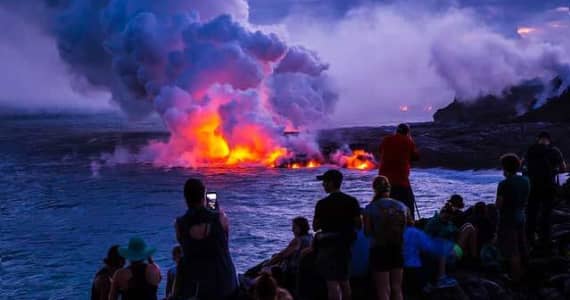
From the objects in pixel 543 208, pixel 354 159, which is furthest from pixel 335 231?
pixel 354 159

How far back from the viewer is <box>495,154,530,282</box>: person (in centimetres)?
923

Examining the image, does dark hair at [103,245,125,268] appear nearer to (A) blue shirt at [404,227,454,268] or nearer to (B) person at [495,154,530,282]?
(A) blue shirt at [404,227,454,268]

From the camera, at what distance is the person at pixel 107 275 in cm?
828

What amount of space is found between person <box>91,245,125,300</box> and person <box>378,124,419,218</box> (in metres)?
4.70

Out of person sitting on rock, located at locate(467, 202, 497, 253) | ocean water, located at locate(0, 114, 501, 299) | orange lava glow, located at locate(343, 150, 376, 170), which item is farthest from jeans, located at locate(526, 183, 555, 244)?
orange lava glow, located at locate(343, 150, 376, 170)

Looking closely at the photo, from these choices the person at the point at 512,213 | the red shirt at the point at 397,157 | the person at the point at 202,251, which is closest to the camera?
the person at the point at 202,251

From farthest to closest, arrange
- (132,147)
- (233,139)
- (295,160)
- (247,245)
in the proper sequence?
(132,147), (233,139), (295,160), (247,245)

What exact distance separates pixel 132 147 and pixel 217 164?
2882 centimetres

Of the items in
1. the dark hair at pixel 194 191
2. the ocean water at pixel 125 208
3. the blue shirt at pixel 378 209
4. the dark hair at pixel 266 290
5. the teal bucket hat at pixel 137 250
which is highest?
the dark hair at pixel 194 191

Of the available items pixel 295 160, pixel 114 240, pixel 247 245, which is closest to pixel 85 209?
pixel 114 240

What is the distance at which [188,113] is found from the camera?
53.7 metres

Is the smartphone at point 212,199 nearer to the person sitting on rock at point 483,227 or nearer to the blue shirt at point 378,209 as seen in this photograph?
the blue shirt at point 378,209

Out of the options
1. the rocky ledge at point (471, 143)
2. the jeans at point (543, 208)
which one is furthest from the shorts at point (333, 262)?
the rocky ledge at point (471, 143)

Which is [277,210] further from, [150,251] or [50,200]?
[150,251]
